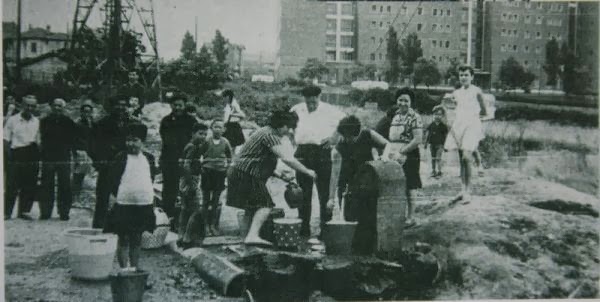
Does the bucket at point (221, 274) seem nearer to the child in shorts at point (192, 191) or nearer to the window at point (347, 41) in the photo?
the child in shorts at point (192, 191)

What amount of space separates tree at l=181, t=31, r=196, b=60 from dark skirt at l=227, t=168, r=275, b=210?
1.11 meters

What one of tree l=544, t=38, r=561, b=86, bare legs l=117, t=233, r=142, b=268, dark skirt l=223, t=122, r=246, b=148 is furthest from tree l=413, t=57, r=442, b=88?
bare legs l=117, t=233, r=142, b=268

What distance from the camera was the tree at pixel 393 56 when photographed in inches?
235

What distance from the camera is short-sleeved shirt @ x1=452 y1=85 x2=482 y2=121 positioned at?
19.9 feet

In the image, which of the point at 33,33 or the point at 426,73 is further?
the point at 426,73

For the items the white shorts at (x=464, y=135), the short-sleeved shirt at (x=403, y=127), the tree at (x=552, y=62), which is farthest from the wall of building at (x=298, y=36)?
the tree at (x=552, y=62)

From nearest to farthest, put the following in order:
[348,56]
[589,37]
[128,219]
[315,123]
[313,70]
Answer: [128,219]
[315,123]
[313,70]
[348,56]
[589,37]

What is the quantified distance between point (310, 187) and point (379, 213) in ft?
2.09

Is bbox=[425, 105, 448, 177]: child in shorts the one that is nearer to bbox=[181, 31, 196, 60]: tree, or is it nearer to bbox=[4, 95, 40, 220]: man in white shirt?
bbox=[181, 31, 196, 60]: tree

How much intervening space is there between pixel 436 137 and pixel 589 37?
193 centimetres

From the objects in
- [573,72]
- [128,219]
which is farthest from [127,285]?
[573,72]

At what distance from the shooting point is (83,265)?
16.2 ft

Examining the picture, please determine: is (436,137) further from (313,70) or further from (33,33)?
(33,33)

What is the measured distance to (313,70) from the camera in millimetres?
5848
